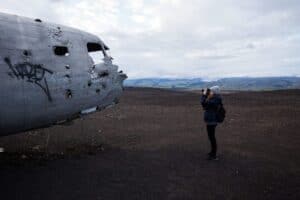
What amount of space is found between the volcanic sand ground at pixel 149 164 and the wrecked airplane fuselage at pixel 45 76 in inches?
76.8

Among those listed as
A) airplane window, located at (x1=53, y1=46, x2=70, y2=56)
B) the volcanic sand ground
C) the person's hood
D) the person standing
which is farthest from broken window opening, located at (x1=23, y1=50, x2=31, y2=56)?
the person's hood

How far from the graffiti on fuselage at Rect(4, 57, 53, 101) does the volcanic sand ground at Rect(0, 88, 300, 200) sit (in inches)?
116

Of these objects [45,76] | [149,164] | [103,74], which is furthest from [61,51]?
[149,164]

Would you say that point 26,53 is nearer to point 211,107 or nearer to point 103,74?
point 103,74

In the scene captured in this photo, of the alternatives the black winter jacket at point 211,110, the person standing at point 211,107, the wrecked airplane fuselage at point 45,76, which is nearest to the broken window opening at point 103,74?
the wrecked airplane fuselage at point 45,76

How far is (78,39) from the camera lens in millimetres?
14344

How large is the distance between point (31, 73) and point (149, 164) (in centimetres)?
549

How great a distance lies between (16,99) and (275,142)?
1306cm

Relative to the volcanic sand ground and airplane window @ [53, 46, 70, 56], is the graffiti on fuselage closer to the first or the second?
airplane window @ [53, 46, 70, 56]

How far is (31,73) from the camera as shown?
12.0m

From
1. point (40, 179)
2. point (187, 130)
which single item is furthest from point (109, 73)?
point (187, 130)

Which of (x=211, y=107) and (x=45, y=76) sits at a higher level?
(x=45, y=76)

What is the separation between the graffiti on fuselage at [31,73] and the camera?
11578 mm

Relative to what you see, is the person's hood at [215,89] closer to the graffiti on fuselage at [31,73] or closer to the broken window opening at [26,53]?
the graffiti on fuselage at [31,73]
